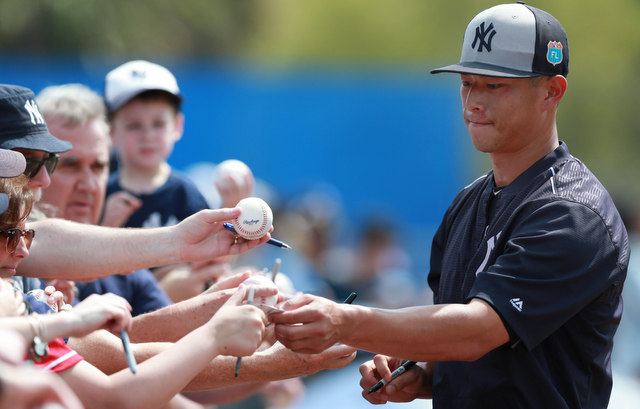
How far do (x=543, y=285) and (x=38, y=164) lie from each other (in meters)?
2.46

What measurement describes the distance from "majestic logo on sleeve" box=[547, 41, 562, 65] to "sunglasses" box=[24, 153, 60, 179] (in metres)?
2.46

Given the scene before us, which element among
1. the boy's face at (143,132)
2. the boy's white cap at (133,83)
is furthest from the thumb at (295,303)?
the boy's white cap at (133,83)

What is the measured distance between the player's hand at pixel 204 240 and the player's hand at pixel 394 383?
845 millimetres

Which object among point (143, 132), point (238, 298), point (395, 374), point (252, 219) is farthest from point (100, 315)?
point (143, 132)

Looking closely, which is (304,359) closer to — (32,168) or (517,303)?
(517,303)

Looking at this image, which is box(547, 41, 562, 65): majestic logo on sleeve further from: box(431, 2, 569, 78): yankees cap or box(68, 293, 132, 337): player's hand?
box(68, 293, 132, 337): player's hand

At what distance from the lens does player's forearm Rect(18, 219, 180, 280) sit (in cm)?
460

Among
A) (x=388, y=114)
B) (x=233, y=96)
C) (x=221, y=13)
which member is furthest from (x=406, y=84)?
(x=221, y=13)

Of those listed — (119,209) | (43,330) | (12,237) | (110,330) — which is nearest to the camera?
(43,330)

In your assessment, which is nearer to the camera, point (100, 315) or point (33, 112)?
point (100, 315)

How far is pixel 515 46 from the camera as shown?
4195 millimetres

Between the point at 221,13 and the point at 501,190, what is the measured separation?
91.3 feet

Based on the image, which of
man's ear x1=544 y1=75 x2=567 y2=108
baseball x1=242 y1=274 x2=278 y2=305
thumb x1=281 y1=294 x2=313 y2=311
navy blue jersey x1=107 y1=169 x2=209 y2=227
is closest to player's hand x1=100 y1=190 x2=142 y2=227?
navy blue jersey x1=107 y1=169 x2=209 y2=227

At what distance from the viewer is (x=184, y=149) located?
1506 cm
